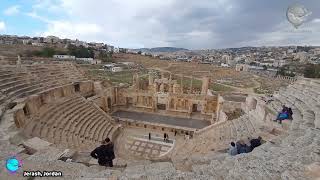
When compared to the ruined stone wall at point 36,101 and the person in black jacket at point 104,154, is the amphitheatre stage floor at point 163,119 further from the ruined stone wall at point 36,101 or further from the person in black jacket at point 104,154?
the person in black jacket at point 104,154

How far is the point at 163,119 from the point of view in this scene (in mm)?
22203

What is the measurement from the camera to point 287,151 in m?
5.55

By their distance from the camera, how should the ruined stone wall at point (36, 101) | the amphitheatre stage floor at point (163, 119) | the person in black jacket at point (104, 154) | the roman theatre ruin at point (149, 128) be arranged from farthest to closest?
the amphitheatre stage floor at point (163, 119) → the ruined stone wall at point (36, 101) → the person in black jacket at point (104, 154) → the roman theatre ruin at point (149, 128)

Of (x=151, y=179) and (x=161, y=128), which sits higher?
(x=151, y=179)

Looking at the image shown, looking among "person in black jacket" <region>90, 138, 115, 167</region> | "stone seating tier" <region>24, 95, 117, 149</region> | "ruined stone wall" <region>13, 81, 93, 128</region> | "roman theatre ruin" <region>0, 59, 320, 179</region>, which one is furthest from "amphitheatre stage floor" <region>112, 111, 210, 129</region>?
"person in black jacket" <region>90, 138, 115, 167</region>

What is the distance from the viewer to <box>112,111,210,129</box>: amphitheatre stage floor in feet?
68.5

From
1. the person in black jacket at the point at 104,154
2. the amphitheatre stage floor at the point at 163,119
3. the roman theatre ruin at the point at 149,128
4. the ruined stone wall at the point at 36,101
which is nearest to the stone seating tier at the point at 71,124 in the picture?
the roman theatre ruin at the point at 149,128

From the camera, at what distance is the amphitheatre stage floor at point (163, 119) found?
68.5 ft

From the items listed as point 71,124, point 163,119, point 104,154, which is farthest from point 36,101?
point 163,119

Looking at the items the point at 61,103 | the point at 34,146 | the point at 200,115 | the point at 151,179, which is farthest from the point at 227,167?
the point at 200,115

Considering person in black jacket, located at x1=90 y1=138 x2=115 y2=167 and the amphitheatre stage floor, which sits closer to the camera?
person in black jacket, located at x1=90 y1=138 x2=115 y2=167

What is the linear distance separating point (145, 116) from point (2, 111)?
1378 cm

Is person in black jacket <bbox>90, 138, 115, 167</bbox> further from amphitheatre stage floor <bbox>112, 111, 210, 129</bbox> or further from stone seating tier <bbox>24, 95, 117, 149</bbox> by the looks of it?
amphitheatre stage floor <bbox>112, 111, 210, 129</bbox>

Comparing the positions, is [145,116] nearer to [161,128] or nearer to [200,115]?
[161,128]
